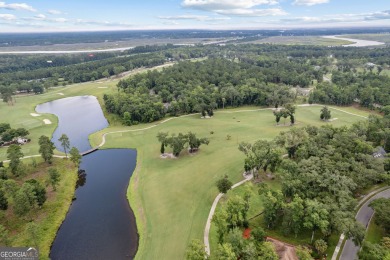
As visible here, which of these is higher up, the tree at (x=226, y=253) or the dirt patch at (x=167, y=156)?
the tree at (x=226, y=253)

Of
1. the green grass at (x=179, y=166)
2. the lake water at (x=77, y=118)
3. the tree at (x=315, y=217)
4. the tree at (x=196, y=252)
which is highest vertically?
the tree at (x=315, y=217)

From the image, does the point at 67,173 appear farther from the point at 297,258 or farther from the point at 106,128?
the point at 297,258

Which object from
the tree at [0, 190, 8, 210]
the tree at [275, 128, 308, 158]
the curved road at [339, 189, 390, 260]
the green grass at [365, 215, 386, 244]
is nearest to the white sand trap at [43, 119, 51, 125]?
the tree at [0, 190, 8, 210]

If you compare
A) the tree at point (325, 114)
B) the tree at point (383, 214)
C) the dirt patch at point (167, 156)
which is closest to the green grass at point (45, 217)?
the dirt patch at point (167, 156)

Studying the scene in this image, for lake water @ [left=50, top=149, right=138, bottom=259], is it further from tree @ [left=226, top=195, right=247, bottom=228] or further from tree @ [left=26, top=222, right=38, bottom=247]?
tree @ [left=226, top=195, right=247, bottom=228]

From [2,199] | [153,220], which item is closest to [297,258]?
[153,220]

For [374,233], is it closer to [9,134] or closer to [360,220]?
[360,220]

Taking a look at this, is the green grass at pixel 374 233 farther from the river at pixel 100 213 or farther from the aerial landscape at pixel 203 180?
the river at pixel 100 213

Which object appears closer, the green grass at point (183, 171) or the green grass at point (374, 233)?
the green grass at point (374, 233)
